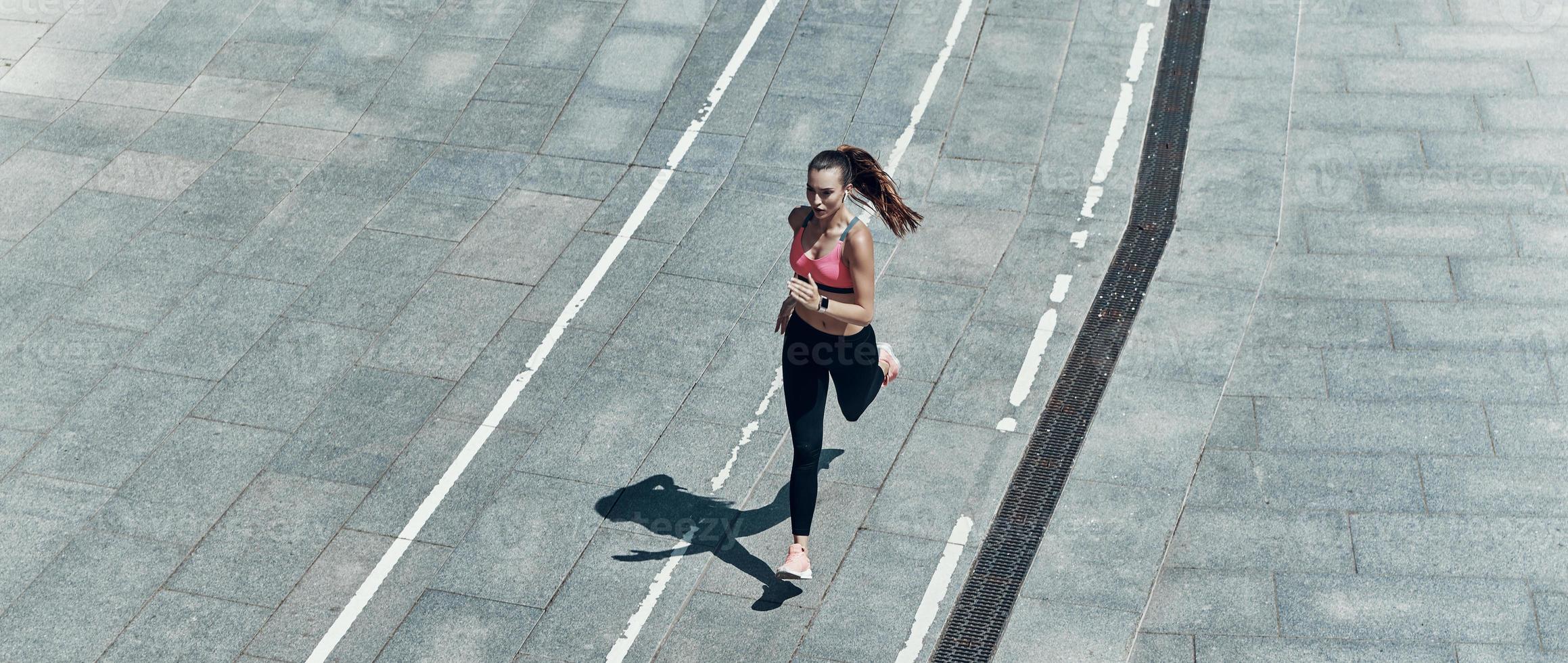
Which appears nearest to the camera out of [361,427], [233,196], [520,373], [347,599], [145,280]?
[347,599]

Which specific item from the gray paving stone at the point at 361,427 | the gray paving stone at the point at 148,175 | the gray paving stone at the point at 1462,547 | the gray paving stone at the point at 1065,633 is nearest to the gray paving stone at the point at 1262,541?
the gray paving stone at the point at 1462,547

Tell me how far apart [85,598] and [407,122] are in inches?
210

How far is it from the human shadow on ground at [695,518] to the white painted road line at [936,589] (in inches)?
32.3

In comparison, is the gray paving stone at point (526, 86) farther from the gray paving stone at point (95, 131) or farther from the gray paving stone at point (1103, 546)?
the gray paving stone at point (1103, 546)

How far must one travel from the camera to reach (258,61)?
1263 centimetres

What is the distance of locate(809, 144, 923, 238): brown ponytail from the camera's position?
673 cm

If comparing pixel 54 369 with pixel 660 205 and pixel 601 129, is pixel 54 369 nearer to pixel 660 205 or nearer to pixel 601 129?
pixel 660 205

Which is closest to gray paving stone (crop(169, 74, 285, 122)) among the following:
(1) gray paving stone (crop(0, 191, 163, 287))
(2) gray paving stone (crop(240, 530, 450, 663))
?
(1) gray paving stone (crop(0, 191, 163, 287))

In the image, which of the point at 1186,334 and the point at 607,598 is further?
the point at 1186,334

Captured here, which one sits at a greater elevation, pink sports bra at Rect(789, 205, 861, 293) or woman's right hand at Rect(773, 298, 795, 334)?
pink sports bra at Rect(789, 205, 861, 293)

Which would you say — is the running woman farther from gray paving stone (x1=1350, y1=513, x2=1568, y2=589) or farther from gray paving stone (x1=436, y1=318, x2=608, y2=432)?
gray paving stone (x1=1350, y1=513, x2=1568, y2=589)

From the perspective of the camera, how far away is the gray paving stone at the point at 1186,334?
9008 millimetres

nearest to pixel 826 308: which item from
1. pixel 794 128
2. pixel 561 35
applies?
pixel 794 128

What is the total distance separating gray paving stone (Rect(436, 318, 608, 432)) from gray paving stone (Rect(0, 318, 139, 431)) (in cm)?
259
